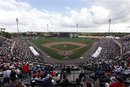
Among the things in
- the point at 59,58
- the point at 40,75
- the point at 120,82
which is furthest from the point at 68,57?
the point at 120,82

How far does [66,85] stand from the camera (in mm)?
10617

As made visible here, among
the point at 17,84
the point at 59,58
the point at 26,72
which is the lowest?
the point at 59,58

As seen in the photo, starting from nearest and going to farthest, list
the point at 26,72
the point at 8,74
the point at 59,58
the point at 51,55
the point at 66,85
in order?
1. the point at 66,85
2. the point at 8,74
3. the point at 26,72
4. the point at 59,58
5. the point at 51,55

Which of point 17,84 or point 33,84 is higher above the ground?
point 17,84

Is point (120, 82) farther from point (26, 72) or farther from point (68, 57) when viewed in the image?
point (68, 57)

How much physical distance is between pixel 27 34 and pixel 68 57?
71.1 metres

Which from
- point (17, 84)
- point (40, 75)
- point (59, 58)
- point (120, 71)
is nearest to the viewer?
point (17, 84)

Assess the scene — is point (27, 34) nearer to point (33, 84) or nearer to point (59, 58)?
point (59, 58)

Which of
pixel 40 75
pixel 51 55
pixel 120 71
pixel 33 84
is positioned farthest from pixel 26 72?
pixel 51 55

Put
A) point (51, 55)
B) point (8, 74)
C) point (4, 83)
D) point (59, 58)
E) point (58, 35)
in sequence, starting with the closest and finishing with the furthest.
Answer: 1. point (4, 83)
2. point (8, 74)
3. point (59, 58)
4. point (51, 55)
5. point (58, 35)

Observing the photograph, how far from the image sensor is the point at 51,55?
206ft

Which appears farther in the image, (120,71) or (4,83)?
(120,71)

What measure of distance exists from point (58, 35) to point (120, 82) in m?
116

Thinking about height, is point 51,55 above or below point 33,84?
below
